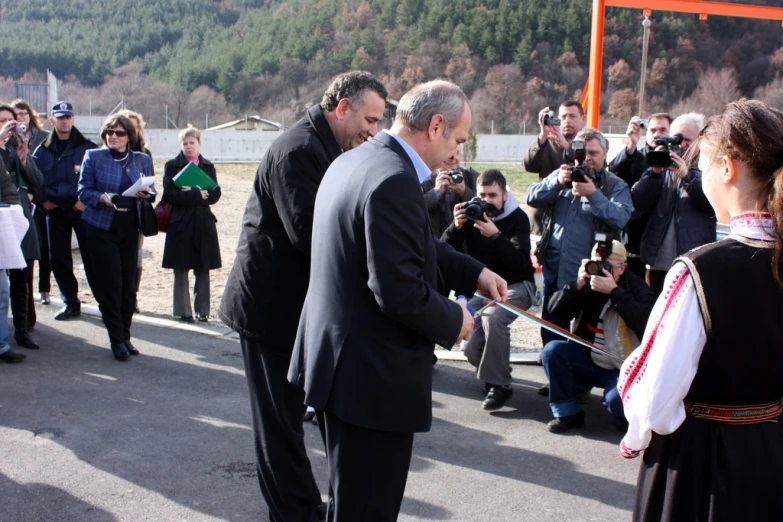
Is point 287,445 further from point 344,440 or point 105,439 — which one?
point 105,439

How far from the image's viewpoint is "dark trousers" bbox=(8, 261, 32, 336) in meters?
6.61

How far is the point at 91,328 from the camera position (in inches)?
286

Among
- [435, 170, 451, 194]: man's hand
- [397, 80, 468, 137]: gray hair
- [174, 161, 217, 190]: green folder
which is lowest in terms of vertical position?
[174, 161, 217, 190]: green folder

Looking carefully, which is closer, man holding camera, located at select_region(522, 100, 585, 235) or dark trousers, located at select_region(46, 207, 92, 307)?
man holding camera, located at select_region(522, 100, 585, 235)

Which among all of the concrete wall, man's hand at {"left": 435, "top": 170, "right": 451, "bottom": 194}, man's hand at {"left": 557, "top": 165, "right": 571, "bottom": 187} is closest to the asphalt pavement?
man's hand at {"left": 435, "top": 170, "right": 451, "bottom": 194}

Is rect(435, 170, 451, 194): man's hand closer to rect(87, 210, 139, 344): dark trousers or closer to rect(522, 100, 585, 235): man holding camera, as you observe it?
rect(522, 100, 585, 235): man holding camera

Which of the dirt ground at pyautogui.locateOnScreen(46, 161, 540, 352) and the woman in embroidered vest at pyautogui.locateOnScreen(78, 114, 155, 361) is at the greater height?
the woman in embroidered vest at pyautogui.locateOnScreen(78, 114, 155, 361)

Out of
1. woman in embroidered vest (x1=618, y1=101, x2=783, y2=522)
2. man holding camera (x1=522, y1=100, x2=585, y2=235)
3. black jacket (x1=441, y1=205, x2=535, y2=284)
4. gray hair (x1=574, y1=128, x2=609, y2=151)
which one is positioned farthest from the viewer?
man holding camera (x1=522, y1=100, x2=585, y2=235)

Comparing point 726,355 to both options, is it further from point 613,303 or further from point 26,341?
point 26,341

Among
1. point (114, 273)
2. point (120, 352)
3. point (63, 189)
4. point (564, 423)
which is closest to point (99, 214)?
point (114, 273)

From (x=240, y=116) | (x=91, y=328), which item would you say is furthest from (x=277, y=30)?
(x=91, y=328)

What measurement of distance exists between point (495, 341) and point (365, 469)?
3.04m

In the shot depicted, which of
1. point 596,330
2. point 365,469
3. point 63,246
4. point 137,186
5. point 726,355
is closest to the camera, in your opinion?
point 726,355

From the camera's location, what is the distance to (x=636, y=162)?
6.69m
